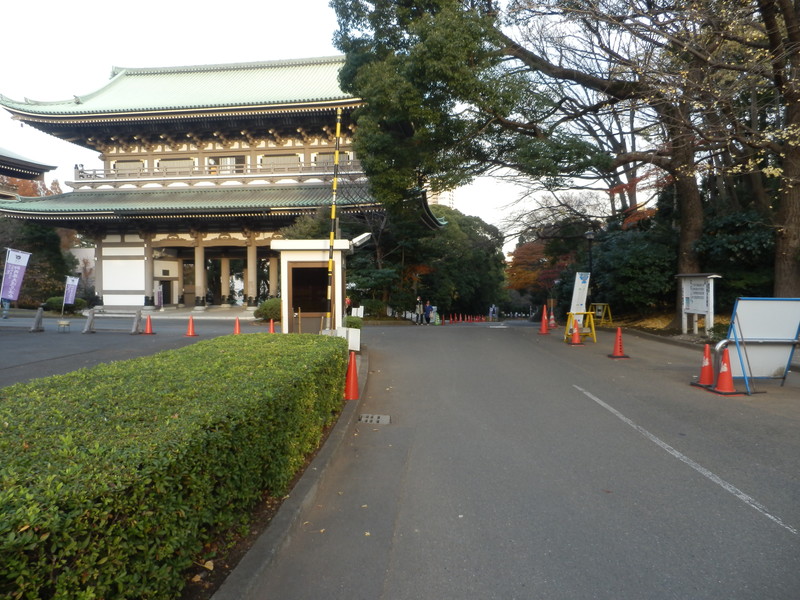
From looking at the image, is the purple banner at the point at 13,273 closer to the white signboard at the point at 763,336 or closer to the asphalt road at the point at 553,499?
the asphalt road at the point at 553,499

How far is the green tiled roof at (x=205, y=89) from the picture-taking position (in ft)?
82.6

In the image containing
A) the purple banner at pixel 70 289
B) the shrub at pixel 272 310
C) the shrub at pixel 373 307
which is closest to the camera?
the purple banner at pixel 70 289

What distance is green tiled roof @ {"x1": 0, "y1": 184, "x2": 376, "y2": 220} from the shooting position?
24.5m

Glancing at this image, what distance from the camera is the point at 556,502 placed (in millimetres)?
4355

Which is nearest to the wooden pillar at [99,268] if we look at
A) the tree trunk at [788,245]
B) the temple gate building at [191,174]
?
the temple gate building at [191,174]

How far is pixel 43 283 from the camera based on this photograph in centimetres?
2862

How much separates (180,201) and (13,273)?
10004 mm

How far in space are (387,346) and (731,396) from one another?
29.1 feet

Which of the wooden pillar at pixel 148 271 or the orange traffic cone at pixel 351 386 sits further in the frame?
the wooden pillar at pixel 148 271

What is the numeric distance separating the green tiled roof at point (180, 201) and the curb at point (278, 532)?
19.5m

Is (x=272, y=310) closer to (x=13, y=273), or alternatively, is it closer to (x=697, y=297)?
(x=13, y=273)

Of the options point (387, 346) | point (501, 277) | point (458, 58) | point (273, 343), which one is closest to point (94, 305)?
point (387, 346)

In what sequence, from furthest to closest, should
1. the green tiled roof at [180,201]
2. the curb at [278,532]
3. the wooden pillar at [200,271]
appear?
the wooden pillar at [200,271], the green tiled roof at [180,201], the curb at [278,532]

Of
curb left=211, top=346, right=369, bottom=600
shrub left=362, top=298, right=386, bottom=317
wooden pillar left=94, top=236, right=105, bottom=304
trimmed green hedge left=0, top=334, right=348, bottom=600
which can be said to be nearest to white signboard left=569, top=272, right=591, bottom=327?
curb left=211, top=346, right=369, bottom=600
